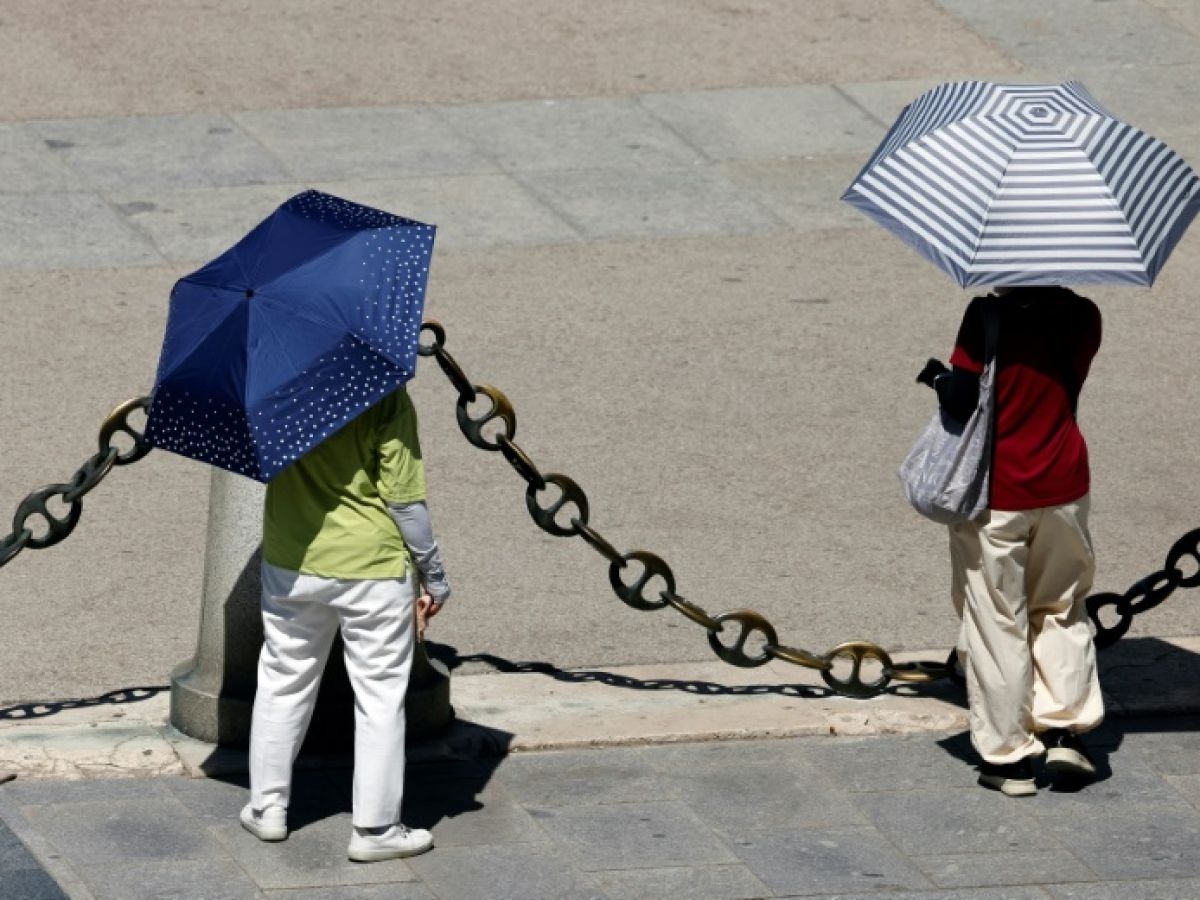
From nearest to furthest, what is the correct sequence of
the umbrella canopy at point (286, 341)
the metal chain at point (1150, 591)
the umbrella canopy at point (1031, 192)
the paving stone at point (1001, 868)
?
the umbrella canopy at point (286, 341) < the paving stone at point (1001, 868) < the umbrella canopy at point (1031, 192) < the metal chain at point (1150, 591)

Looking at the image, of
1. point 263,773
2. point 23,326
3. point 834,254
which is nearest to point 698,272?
point 834,254

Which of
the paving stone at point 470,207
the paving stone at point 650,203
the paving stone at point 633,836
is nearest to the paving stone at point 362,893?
the paving stone at point 633,836

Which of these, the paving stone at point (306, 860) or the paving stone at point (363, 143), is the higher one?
the paving stone at point (363, 143)

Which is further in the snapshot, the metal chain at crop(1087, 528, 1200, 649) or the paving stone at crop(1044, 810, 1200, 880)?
the metal chain at crop(1087, 528, 1200, 649)

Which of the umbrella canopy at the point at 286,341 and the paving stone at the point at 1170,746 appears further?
the paving stone at the point at 1170,746

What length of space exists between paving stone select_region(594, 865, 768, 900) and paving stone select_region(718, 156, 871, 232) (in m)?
5.71

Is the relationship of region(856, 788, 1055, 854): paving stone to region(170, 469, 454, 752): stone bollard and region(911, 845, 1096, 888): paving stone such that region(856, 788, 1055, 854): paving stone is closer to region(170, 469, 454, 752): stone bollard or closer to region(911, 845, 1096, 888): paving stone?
region(911, 845, 1096, 888): paving stone

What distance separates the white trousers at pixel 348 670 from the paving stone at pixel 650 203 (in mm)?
5362

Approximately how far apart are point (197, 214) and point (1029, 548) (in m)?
5.67

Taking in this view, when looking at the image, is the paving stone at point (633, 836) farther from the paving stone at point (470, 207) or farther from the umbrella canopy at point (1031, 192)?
the paving stone at point (470, 207)

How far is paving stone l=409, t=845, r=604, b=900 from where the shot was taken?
19.7 ft

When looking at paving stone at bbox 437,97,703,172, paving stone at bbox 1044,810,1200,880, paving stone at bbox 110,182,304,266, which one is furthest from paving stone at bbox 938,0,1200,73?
paving stone at bbox 1044,810,1200,880

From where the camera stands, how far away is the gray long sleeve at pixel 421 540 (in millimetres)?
5969

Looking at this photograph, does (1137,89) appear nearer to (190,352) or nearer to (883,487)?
(883,487)
